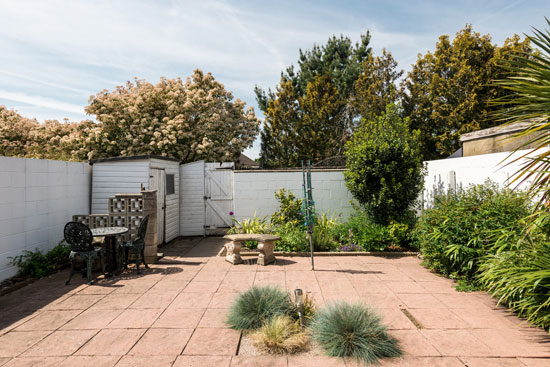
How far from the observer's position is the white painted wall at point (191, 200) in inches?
428

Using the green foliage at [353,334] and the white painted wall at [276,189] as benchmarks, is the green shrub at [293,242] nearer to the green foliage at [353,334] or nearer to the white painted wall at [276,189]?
the white painted wall at [276,189]

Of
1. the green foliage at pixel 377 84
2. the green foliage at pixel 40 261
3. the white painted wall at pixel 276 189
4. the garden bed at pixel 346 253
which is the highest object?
the green foliage at pixel 377 84

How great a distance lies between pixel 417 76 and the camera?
65.0 ft

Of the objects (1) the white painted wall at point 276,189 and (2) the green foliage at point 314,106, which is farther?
(2) the green foliage at point 314,106

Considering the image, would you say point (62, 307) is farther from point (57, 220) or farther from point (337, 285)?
point (337, 285)

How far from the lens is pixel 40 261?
6.34 metres

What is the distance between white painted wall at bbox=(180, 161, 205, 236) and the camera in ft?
35.7

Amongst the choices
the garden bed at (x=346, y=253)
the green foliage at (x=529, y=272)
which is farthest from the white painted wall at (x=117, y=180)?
the green foliage at (x=529, y=272)

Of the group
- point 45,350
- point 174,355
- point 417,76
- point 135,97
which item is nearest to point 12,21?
point 45,350

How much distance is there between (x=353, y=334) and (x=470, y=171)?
5.32 meters

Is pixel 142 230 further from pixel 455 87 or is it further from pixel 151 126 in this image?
pixel 455 87

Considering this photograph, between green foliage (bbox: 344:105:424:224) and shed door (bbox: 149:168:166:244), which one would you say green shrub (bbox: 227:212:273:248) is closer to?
shed door (bbox: 149:168:166:244)

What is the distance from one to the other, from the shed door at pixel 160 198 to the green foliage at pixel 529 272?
784 centimetres

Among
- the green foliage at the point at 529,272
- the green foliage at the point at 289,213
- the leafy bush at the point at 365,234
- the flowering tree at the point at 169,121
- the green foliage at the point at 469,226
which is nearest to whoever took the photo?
the green foliage at the point at 529,272
